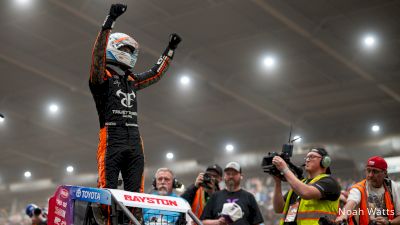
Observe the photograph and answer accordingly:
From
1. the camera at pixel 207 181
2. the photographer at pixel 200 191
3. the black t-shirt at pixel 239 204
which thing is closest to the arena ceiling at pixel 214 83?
the photographer at pixel 200 191

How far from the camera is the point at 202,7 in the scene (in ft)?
44.8

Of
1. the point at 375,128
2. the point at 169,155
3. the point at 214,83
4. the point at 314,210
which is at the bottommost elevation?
the point at 314,210

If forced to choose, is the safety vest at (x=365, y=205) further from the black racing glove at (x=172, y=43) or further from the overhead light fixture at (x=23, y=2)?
the overhead light fixture at (x=23, y=2)

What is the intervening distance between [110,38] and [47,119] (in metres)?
16.5

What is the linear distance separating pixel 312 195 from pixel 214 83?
12.2m

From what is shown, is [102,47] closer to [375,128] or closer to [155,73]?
[155,73]

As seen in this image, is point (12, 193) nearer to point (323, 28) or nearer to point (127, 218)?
point (323, 28)

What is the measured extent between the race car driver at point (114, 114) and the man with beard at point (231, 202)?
76.6 inches

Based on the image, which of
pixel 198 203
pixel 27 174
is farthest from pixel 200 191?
pixel 27 174

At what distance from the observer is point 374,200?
6.14 m

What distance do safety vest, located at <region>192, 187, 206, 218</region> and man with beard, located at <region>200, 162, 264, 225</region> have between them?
54 cm

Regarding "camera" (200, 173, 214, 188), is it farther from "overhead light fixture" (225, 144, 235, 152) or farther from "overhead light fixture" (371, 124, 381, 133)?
"overhead light fixture" (225, 144, 235, 152)

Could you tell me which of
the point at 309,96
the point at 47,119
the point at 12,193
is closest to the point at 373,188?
the point at 309,96

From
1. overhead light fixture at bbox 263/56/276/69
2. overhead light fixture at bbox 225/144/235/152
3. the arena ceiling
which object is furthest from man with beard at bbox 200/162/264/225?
overhead light fixture at bbox 225/144/235/152
